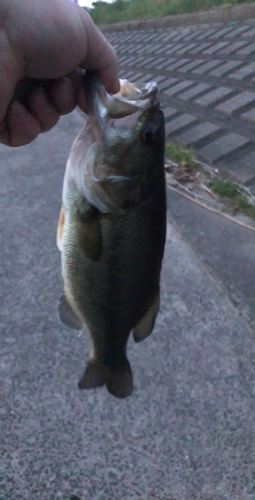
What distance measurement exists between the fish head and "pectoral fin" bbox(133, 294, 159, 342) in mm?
357

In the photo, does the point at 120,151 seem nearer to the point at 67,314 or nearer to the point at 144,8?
Answer: the point at 67,314

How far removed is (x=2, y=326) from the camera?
309 cm

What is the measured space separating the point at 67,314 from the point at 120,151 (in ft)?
2.07

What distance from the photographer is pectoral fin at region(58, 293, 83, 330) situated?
5.93 feet

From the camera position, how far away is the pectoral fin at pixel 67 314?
1.81m

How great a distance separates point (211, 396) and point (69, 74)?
1723mm

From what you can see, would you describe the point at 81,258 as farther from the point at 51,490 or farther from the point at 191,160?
the point at 191,160

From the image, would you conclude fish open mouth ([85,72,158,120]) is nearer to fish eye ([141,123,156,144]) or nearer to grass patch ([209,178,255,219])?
fish eye ([141,123,156,144])

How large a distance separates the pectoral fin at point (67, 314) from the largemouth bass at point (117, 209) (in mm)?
123

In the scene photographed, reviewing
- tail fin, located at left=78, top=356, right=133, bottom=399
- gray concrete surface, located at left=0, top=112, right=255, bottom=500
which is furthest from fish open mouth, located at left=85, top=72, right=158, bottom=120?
gray concrete surface, located at left=0, top=112, right=255, bottom=500

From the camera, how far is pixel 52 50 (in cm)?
171

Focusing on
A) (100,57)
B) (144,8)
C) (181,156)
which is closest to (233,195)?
(181,156)

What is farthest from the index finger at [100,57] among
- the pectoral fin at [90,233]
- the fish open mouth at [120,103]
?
the pectoral fin at [90,233]

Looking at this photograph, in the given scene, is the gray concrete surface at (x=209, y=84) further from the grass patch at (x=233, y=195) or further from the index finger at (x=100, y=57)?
the index finger at (x=100, y=57)
